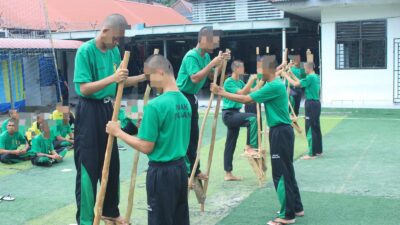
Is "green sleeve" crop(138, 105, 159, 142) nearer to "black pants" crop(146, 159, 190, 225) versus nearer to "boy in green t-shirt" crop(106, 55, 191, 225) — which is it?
"boy in green t-shirt" crop(106, 55, 191, 225)

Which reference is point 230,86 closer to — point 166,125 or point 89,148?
point 89,148

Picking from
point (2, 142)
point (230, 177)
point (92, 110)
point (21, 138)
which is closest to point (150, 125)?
point (92, 110)

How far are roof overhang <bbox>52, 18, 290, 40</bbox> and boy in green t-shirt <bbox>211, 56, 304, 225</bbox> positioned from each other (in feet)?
35.9

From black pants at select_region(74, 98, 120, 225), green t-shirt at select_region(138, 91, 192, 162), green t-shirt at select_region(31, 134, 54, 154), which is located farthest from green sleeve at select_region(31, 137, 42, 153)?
green t-shirt at select_region(138, 91, 192, 162)

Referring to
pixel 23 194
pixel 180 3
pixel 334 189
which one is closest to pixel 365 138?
pixel 334 189

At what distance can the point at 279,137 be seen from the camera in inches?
233

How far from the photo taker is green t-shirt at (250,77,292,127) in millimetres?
5895

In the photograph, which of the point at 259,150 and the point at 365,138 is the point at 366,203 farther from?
the point at 365,138

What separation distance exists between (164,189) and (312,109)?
6.20m

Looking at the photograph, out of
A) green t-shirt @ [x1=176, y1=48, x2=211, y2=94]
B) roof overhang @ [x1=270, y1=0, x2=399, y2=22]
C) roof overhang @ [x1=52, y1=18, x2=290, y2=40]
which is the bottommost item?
green t-shirt @ [x1=176, y1=48, x2=211, y2=94]

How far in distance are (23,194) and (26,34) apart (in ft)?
41.9

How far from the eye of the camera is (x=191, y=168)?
247 inches

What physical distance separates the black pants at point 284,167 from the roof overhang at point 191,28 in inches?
437

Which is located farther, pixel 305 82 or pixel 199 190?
pixel 305 82
